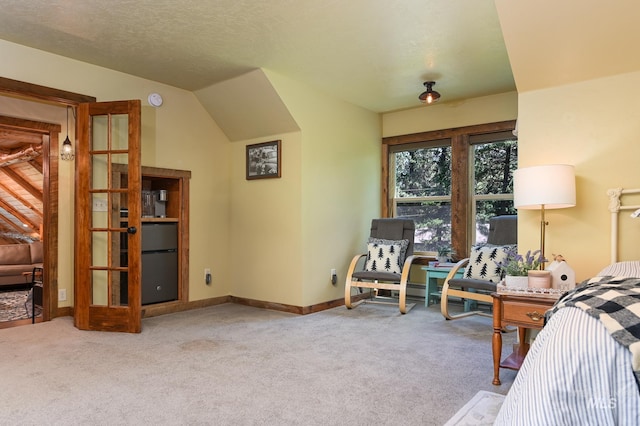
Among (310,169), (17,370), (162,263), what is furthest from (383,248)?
(17,370)

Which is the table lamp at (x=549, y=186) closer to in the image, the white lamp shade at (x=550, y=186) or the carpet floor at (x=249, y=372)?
the white lamp shade at (x=550, y=186)

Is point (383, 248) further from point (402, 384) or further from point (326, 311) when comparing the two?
point (402, 384)

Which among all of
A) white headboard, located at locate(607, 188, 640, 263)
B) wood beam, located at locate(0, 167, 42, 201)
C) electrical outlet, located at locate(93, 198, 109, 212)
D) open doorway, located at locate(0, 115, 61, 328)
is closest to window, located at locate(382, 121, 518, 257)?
white headboard, located at locate(607, 188, 640, 263)

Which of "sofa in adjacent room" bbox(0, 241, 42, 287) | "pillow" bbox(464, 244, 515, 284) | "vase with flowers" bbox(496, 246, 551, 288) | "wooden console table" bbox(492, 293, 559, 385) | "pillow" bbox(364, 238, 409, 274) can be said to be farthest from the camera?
"sofa in adjacent room" bbox(0, 241, 42, 287)

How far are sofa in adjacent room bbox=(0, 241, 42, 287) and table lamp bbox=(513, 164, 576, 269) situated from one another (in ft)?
20.7

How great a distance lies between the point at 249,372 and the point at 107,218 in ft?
6.80

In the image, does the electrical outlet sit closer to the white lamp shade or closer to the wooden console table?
the wooden console table

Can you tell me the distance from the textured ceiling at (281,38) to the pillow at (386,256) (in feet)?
5.63

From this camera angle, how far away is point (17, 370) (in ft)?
8.80

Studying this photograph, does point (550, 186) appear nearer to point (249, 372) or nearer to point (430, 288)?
point (249, 372)

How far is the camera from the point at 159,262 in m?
4.48

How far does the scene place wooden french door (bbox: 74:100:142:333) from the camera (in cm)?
366

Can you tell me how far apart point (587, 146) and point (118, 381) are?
3.17 m

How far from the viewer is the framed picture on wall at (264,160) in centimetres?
458
